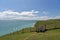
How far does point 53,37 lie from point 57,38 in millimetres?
1553

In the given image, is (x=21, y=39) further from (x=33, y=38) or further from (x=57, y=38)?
(x=57, y=38)

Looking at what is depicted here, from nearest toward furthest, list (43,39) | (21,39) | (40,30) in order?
(43,39) → (21,39) → (40,30)

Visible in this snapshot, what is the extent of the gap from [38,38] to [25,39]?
362cm

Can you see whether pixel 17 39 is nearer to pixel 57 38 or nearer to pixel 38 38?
pixel 38 38

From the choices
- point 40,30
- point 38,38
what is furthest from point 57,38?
point 40,30

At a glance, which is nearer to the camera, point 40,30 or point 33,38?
point 33,38

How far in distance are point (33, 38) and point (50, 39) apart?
475 centimetres

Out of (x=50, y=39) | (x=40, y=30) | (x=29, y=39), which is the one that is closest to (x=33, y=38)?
(x=29, y=39)

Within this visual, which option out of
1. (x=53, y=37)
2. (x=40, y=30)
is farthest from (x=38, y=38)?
(x=40, y=30)

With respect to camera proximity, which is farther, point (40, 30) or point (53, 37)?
point (40, 30)

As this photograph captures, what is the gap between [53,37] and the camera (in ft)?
133

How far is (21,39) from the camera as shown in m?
41.5

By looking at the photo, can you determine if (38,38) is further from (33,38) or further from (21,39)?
(21,39)

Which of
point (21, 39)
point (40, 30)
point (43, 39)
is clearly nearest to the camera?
point (43, 39)
